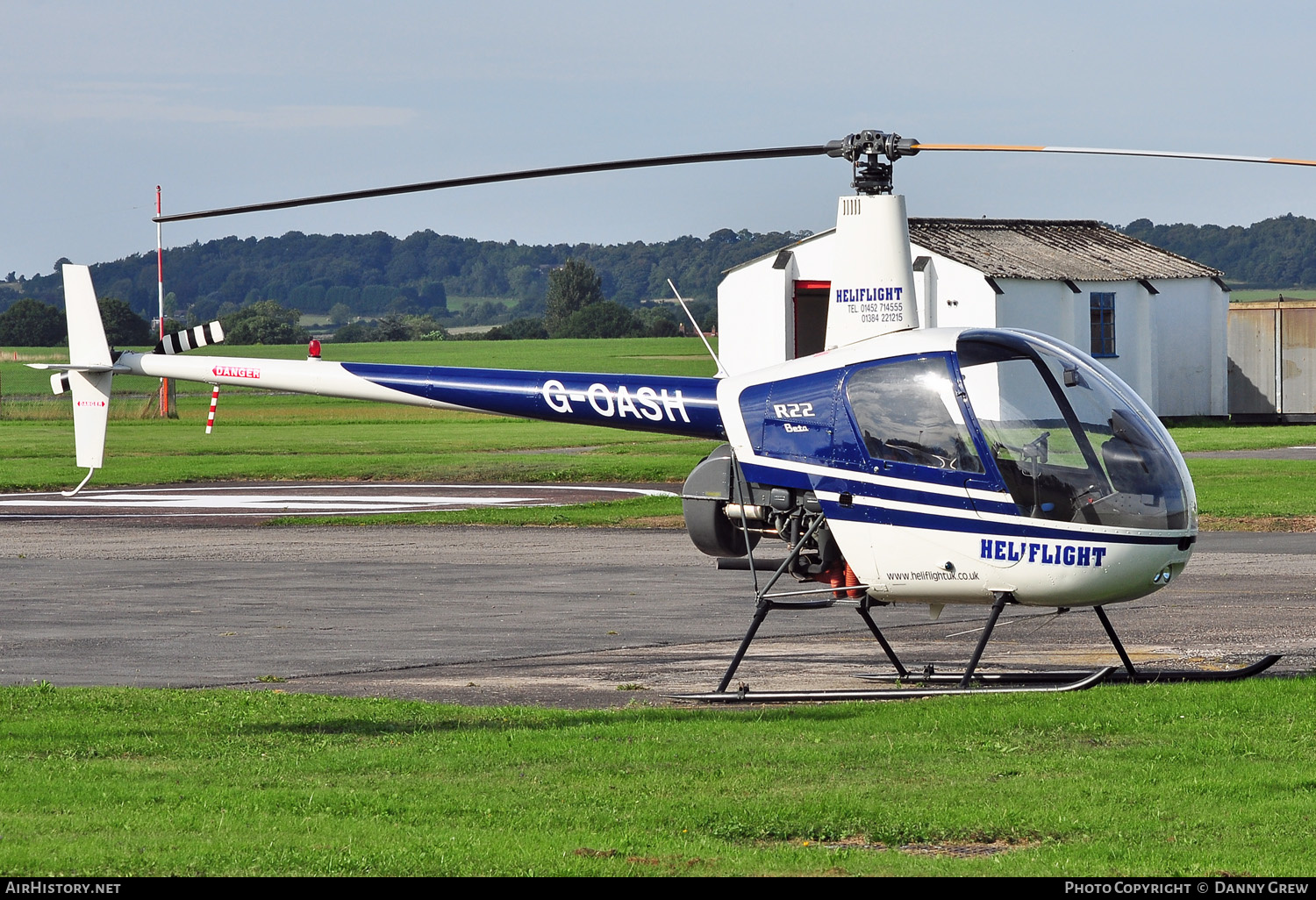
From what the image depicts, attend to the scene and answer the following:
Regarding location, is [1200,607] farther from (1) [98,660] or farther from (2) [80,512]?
(2) [80,512]

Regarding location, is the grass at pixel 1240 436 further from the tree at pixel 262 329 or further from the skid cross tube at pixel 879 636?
the tree at pixel 262 329

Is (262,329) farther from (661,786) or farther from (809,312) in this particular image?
(661,786)

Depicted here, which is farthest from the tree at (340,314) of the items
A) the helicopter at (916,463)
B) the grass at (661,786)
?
the grass at (661,786)

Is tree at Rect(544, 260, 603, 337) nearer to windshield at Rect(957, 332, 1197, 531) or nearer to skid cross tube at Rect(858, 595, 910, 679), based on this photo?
skid cross tube at Rect(858, 595, 910, 679)

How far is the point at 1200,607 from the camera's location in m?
14.7

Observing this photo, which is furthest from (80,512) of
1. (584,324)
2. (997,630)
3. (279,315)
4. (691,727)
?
(279,315)

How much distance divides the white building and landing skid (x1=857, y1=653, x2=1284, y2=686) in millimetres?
31162

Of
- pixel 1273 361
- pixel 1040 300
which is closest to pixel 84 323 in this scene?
pixel 1040 300

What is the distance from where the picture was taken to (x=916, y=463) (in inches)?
394

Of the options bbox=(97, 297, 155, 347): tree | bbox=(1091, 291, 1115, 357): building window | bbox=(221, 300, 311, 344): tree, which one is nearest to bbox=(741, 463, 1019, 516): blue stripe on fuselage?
bbox=(1091, 291, 1115, 357): building window

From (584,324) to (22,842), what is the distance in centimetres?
12767

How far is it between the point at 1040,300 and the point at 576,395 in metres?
33.8

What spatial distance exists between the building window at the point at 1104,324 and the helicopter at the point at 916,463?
35576 millimetres

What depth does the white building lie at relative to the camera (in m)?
43.0
